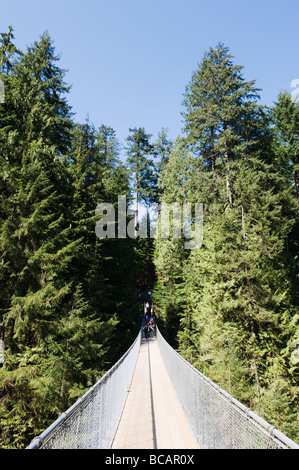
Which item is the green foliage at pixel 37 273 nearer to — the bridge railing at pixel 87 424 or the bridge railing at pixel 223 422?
the bridge railing at pixel 87 424

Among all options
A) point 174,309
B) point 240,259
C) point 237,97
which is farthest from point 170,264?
point 237,97

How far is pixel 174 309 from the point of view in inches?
931

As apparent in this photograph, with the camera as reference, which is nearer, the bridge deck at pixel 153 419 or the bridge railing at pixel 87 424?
the bridge railing at pixel 87 424

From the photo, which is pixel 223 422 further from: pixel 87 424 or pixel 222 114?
pixel 222 114

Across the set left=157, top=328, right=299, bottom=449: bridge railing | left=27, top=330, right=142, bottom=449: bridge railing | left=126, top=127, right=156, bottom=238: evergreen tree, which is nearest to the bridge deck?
left=157, top=328, right=299, bottom=449: bridge railing

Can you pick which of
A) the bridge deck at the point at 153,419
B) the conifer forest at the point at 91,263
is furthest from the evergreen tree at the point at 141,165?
the bridge deck at the point at 153,419

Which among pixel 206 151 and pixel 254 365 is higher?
pixel 206 151

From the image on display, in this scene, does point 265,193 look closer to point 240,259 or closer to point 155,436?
point 240,259

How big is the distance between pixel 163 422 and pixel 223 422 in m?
2.95

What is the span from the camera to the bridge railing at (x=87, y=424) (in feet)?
7.91

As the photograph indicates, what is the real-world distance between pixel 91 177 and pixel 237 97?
35.5ft

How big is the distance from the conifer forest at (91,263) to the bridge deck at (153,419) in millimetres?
2791

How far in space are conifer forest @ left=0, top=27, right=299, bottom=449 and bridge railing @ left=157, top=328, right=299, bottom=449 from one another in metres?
5.53

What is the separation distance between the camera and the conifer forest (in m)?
9.25
